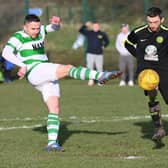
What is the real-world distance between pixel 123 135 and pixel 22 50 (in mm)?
2195

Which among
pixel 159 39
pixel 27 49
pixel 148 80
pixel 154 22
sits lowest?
pixel 148 80

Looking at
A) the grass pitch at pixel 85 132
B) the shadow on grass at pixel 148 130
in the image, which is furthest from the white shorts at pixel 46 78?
the shadow on grass at pixel 148 130

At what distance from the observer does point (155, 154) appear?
870 centimetres

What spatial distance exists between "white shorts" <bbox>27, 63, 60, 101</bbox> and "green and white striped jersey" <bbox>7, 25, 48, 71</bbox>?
0.11 meters

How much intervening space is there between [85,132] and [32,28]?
2.28 m

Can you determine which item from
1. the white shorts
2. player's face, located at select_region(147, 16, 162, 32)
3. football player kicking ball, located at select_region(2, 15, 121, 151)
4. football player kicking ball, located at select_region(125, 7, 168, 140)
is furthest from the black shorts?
the white shorts

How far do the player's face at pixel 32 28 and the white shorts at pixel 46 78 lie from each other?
17.8 inches

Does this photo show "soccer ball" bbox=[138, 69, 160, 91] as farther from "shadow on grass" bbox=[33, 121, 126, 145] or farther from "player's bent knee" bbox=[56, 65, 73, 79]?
"shadow on grass" bbox=[33, 121, 126, 145]

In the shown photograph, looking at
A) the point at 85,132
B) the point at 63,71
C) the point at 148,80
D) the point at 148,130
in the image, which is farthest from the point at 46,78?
the point at 148,130

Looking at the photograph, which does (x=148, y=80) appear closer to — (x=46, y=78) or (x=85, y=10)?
(x=46, y=78)

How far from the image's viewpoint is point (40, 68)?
9266 millimetres

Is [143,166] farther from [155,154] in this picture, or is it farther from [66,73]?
[66,73]

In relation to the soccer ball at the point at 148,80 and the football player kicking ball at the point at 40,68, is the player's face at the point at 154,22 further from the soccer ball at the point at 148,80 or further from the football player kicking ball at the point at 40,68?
the football player kicking ball at the point at 40,68

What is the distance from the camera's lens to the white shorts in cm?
921
